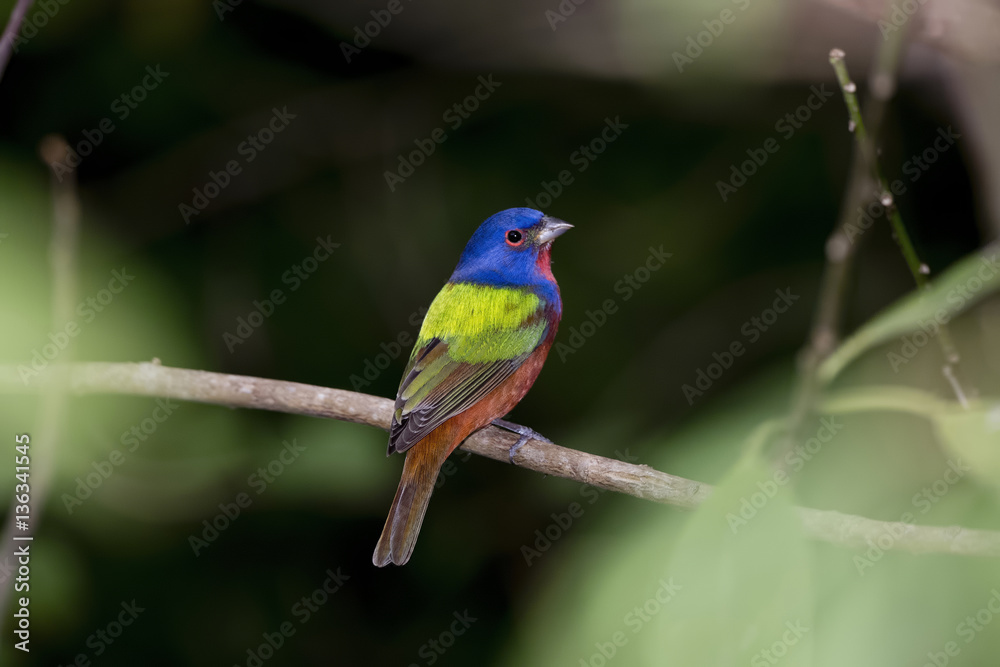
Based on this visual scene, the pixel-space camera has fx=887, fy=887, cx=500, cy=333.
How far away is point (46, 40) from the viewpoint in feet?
16.5

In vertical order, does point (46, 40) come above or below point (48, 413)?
above

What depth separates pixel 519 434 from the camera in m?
3.94

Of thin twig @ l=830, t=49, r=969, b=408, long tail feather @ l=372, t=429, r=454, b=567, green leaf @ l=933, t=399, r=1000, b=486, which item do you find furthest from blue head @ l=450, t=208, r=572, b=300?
green leaf @ l=933, t=399, r=1000, b=486

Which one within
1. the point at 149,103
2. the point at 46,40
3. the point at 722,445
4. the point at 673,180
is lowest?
the point at 673,180

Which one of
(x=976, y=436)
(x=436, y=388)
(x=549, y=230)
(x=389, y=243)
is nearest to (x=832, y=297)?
(x=976, y=436)

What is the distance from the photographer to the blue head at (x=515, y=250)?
438cm

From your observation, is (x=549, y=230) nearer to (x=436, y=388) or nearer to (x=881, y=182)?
(x=436, y=388)

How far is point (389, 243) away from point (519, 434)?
249 centimetres

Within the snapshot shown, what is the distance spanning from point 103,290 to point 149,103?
1.95 m

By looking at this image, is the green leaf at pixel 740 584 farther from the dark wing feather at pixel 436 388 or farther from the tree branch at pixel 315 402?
the dark wing feather at pixel 436 388

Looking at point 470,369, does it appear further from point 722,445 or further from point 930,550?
point 930,550

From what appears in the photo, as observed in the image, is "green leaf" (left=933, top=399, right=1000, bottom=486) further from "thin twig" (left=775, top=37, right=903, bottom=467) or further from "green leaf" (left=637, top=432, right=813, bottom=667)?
"green leaf" (left=637, top=432, right=813, bottom=667)

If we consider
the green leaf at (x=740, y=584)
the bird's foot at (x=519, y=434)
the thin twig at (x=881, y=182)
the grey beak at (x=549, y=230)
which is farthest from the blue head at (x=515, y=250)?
the green leaf at (x=740, y=584)

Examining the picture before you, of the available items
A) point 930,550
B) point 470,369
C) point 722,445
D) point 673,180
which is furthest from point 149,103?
point 930,550
